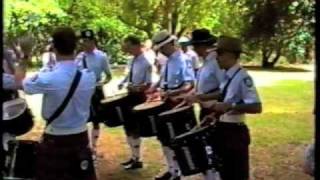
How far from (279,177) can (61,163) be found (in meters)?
3.45

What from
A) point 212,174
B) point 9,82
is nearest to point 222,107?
point 212,174

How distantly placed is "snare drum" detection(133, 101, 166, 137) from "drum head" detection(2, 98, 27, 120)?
162 centimetres

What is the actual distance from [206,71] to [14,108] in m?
1.48

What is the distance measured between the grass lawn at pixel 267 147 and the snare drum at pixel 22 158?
2639mm

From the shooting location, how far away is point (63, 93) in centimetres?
413

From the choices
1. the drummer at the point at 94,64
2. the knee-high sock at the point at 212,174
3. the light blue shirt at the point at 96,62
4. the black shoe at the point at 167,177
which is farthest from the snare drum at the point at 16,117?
the light blue shirt at the point at 96,62

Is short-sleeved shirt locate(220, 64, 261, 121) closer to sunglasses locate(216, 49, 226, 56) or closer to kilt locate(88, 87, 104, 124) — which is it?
sunglasses locate(216, 49, 226, 56)

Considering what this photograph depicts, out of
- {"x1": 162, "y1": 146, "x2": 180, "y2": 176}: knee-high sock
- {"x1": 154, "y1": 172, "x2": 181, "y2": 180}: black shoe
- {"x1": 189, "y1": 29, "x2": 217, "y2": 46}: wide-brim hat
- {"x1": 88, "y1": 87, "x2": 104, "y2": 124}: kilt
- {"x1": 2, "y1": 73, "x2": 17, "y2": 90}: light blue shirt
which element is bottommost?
{"x1": 154, "y1": 172, "x2": 181, "y2": 180}: black shoe

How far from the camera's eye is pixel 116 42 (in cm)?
2322

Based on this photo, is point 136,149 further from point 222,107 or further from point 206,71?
point 222,107

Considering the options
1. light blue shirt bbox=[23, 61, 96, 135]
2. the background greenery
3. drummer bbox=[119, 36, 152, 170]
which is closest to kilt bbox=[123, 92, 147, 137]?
drummer bbox=[119, 36, 152, 170]

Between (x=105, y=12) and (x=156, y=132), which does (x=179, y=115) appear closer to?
(x=156, y=132)

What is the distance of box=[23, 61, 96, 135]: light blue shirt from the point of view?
4.08 m

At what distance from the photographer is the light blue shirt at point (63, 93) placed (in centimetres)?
408
